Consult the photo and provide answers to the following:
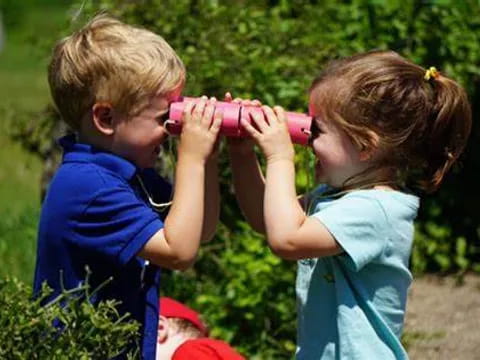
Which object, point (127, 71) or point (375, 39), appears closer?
point (127, 71)

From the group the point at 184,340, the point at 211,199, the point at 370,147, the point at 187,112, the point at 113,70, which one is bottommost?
the point at 184,340

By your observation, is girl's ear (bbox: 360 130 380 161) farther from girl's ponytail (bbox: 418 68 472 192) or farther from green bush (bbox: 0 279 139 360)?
green bush (bbox: 0 279 139 360)

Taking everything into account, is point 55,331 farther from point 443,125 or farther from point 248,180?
point 443,125

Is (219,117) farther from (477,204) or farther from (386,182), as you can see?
(477,204)

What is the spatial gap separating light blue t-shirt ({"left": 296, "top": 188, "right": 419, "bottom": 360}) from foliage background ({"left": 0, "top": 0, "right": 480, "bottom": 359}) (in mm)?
1032

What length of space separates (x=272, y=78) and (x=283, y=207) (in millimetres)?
1941

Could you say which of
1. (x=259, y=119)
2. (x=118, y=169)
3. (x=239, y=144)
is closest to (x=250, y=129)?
(x=259, y=119)

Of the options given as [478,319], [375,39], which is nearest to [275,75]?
[375,39]

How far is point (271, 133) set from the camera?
365 centimetres

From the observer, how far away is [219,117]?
366cm

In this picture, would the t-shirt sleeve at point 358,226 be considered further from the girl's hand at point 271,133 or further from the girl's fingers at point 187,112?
the girl's fingers at point 187,112

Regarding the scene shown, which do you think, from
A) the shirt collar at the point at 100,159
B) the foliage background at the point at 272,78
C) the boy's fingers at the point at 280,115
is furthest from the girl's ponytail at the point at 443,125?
the foliage background at the point at 272,78

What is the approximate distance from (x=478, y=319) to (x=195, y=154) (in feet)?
8.48

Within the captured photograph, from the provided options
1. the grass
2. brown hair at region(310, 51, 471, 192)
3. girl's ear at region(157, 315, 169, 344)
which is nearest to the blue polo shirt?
brown hair at region(310, 51, 471, 192)
